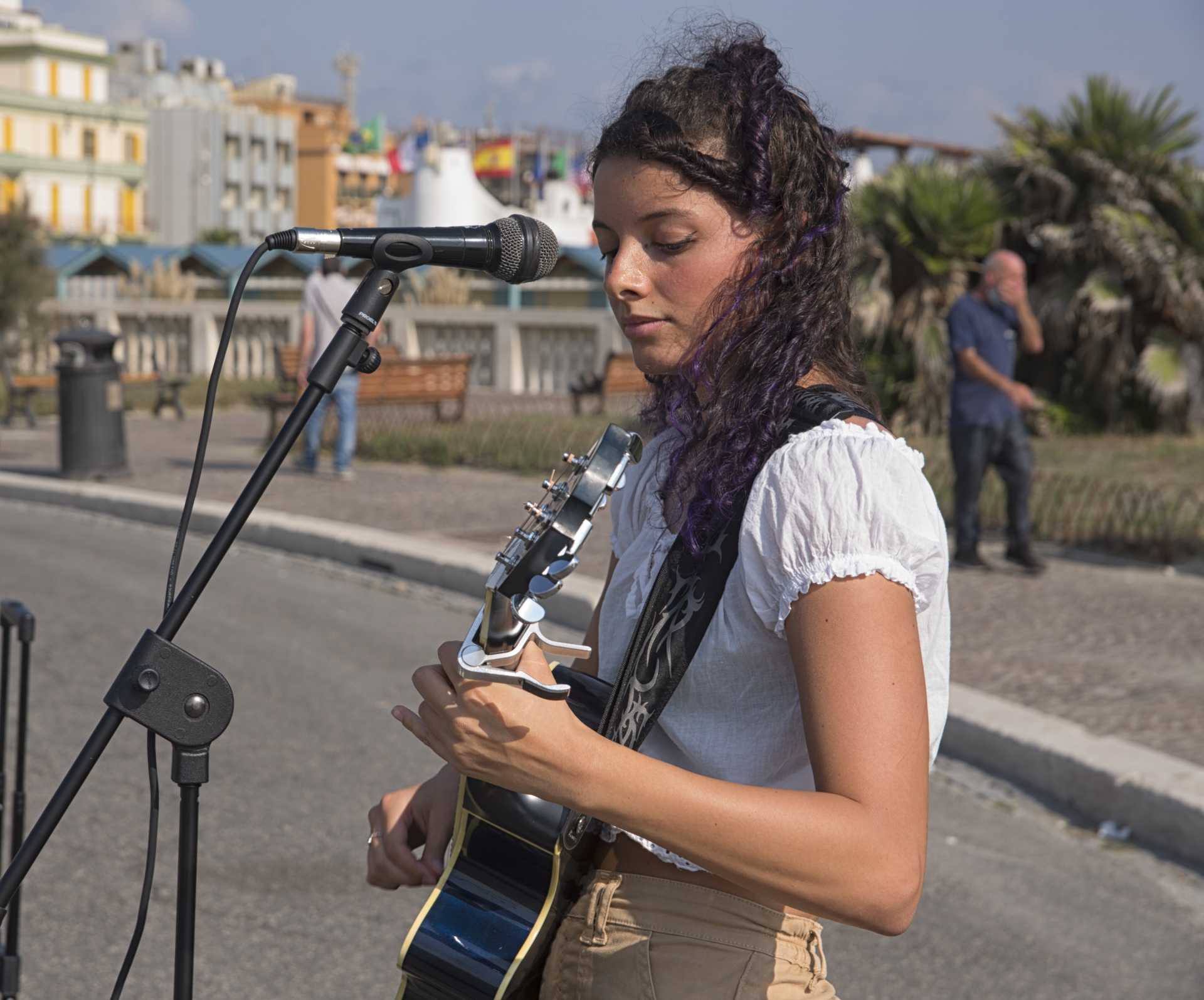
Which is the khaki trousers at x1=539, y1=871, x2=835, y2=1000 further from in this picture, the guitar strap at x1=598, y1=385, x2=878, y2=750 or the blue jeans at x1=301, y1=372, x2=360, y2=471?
the blue jeans at x1=301, y1=372, x2=360, y2=471

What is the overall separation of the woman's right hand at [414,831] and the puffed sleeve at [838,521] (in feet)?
1.88

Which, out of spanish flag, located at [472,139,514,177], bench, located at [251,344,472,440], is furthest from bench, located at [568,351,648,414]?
spanish flag, located at [472,139,514,177]

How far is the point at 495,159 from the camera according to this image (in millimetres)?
107438

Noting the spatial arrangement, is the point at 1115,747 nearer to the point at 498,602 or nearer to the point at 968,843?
the point at 968,843

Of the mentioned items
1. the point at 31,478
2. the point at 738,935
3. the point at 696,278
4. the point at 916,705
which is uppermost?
the point at 696,278

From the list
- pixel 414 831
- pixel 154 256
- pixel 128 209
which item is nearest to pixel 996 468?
pixel 414 831

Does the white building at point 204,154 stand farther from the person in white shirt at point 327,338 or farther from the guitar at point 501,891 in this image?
the guitar at point 501,891

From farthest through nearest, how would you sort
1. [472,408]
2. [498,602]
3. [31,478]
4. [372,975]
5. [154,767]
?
[472,408] < [31,478] < [372,975] < [154,767] < [498,602]

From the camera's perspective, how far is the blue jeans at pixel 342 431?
507 inches

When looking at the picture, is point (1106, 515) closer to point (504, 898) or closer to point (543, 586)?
point (504, 898)

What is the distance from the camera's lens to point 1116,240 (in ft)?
52.2

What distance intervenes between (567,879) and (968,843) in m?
3.66

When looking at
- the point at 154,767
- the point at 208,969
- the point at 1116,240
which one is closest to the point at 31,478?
the point at 208,969

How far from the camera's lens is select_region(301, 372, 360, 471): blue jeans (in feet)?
42.3
